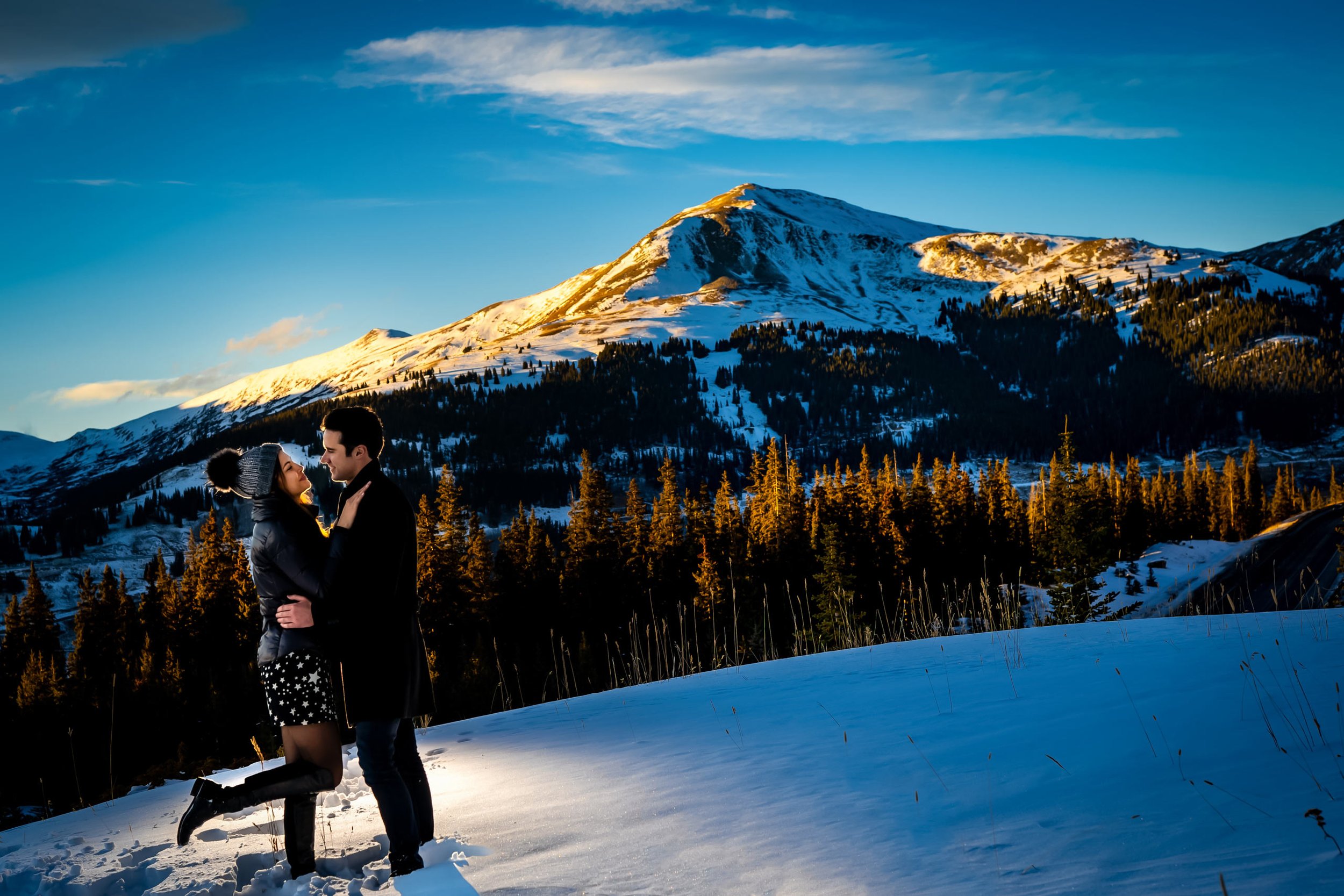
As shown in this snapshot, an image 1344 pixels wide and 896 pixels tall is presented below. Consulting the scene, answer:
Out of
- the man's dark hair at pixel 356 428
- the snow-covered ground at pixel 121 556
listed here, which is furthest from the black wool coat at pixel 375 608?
the snow-covered ground at pixel 121 556

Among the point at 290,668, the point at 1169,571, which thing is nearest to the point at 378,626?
the point at 290,668

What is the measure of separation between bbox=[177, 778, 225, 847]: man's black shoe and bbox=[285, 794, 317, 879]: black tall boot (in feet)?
1.12

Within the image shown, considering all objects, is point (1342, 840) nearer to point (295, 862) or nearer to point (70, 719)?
point (295, 862)

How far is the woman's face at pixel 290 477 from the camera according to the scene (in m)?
4.36

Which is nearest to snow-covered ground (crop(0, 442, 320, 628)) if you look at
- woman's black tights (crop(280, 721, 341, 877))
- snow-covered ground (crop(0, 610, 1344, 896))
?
snow-covered ground (crop(0, 610, 1344, 896))

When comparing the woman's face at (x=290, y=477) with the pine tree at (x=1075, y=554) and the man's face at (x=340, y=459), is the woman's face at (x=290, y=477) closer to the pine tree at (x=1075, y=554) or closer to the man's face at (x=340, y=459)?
the man's face at (x=340, y=459)

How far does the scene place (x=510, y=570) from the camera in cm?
4281

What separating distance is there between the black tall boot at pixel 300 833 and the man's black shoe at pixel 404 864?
474 mm

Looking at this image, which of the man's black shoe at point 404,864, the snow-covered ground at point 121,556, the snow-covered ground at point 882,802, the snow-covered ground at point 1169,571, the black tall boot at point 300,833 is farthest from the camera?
the snow-covered ground at point 121,556

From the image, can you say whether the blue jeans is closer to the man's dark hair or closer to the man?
the man

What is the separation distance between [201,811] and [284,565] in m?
1.26

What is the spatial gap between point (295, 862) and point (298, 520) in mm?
1697

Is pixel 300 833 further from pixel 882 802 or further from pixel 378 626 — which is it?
pixel 882 802

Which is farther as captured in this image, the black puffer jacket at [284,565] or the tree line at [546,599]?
the tree line at [546,599]
